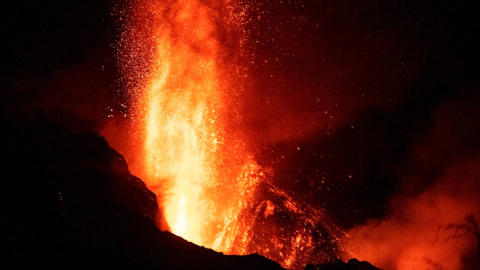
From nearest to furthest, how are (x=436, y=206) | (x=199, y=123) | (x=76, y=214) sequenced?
(x=76, y=214)
(x=436, y=206)
(x=199, y=123)

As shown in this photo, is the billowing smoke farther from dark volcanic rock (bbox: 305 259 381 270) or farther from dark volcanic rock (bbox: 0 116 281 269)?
dark volcanic rock (bbox: 0 116 281 269)

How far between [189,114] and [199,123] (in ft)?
0.87

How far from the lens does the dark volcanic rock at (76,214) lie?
324cm

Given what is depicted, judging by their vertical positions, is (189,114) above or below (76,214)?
above

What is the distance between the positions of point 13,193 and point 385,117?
5.82 m

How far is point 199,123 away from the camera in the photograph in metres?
7.43

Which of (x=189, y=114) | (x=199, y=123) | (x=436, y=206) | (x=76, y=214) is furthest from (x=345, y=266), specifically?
(x=189, y=114)

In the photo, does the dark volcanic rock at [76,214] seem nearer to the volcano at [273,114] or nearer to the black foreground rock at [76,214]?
the black foreground rock at [76,214]

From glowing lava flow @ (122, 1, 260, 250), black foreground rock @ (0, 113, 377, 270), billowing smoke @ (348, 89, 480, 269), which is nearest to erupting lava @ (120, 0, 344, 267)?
glowing lava flow @ (122, 1, 260, 250)

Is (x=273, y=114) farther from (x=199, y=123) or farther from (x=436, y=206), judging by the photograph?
(x=436, y=206)

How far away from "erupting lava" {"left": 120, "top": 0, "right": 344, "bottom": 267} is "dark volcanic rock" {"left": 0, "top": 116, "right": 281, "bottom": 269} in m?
2.04

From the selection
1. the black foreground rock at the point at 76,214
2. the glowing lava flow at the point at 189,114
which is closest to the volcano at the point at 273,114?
the glowing lava flow at the point at 189,114

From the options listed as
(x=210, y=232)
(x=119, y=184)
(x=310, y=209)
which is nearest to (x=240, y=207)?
(x=210, y=232)

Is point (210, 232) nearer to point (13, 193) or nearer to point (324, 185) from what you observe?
point (324, 185)
